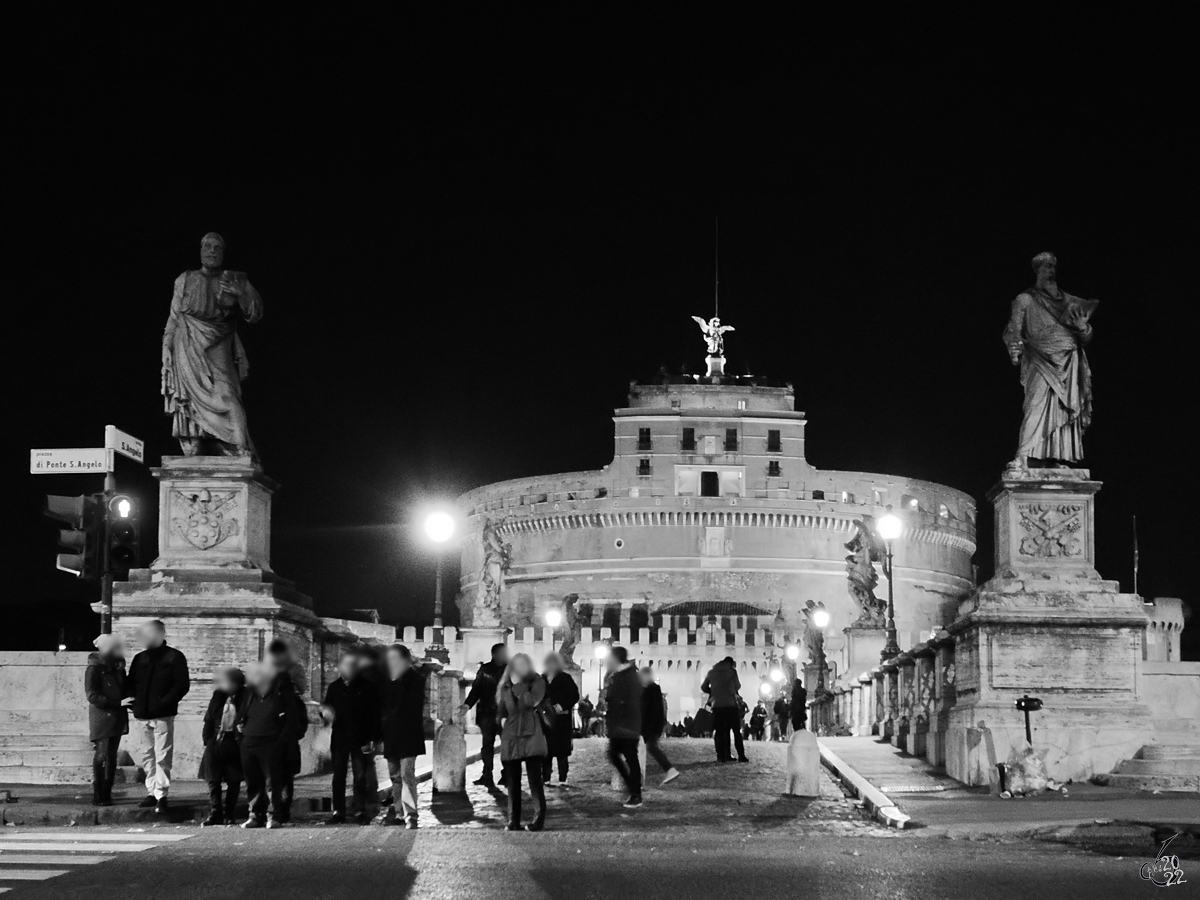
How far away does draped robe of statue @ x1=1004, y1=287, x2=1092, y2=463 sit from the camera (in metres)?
18.3

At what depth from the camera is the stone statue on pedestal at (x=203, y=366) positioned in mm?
16750

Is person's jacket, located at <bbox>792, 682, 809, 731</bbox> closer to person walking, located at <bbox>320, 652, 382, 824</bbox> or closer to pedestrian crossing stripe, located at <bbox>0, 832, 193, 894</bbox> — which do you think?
person walking, located at <bbox>320, 652, 382, 824</bbox>

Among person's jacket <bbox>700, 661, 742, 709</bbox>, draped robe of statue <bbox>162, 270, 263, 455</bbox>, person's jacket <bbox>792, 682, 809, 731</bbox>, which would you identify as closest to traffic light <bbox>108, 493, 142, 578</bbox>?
draped robe of statue <bbox>162, 270, 263, 455</bbox>

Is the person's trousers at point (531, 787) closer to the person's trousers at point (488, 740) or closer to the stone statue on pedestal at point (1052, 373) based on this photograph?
the person's trousers at point (488, 740)

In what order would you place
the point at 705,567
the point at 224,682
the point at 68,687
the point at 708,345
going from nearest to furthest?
the point at 224,682 < the point at 68,687 < the point at 705,567 < the point at 708,345

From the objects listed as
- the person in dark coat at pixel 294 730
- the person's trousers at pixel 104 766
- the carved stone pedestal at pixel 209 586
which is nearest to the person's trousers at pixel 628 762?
the carved stone pedestal at pixel 209 586

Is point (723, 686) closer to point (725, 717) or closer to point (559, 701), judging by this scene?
point (725, 717)

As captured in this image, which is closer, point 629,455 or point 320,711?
point 320,711

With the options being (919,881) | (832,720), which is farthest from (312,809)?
(832,720)

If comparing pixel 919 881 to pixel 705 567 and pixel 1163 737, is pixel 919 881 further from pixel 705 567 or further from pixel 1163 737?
pixel 705 567

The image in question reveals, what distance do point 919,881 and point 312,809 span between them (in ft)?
20.3

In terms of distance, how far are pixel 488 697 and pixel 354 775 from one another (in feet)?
8.68

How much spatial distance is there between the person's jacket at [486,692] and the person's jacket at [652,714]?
91.7 inches

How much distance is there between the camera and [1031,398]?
18438mm
